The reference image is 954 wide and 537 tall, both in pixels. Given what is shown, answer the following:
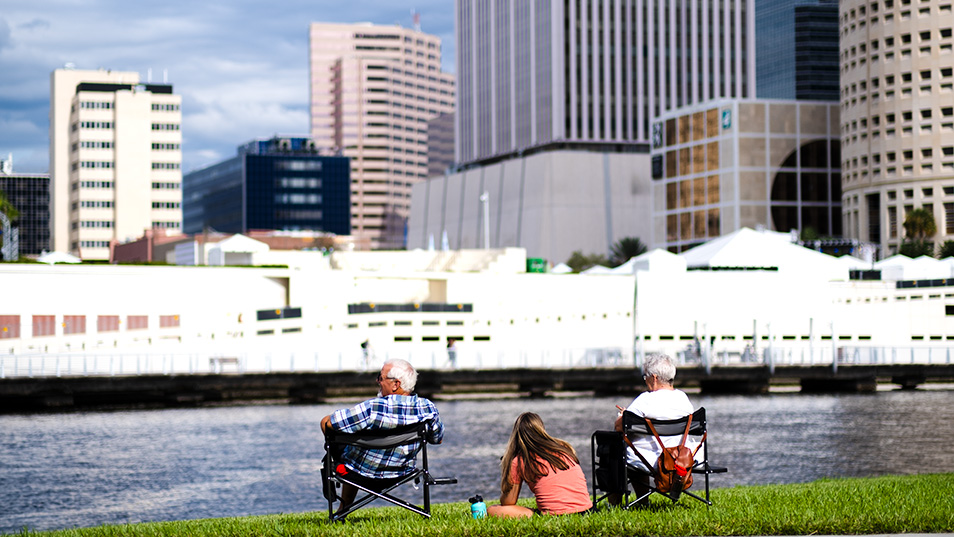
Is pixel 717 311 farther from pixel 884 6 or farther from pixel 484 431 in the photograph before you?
pixel 884 6

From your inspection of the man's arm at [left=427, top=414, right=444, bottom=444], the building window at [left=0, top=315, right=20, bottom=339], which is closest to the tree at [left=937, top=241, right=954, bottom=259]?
the building window at [left=0, top=315, right=20, bottom=339]

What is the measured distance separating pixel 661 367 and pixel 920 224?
103m

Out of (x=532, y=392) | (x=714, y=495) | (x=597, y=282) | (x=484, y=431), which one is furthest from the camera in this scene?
(x=597, y=282)

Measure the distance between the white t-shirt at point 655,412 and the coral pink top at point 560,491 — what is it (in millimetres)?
848

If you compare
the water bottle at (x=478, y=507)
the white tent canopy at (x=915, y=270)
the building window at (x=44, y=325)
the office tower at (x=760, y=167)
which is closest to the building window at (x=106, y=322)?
the building window at (x=44, y=325)

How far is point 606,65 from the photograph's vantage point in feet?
541

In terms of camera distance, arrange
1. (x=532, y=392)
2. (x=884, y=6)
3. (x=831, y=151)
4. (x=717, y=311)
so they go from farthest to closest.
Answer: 1. (x=831, y=151)
2. (x=884, y=6)
3. (x=717, y=311)
4. (x=532, y=392)

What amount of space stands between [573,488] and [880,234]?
110m

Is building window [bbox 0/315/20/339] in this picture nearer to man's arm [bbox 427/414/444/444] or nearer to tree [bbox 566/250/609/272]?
man's arm [bbox 427/414/444/444]

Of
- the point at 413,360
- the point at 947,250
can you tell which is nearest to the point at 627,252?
the point at 947,250

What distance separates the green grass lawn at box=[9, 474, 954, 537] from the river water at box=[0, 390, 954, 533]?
10.2 metres

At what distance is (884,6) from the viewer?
112250 millimetres

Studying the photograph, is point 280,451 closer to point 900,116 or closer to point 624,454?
point 624,454

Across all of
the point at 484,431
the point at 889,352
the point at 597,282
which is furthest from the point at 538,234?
the point at 484,431
